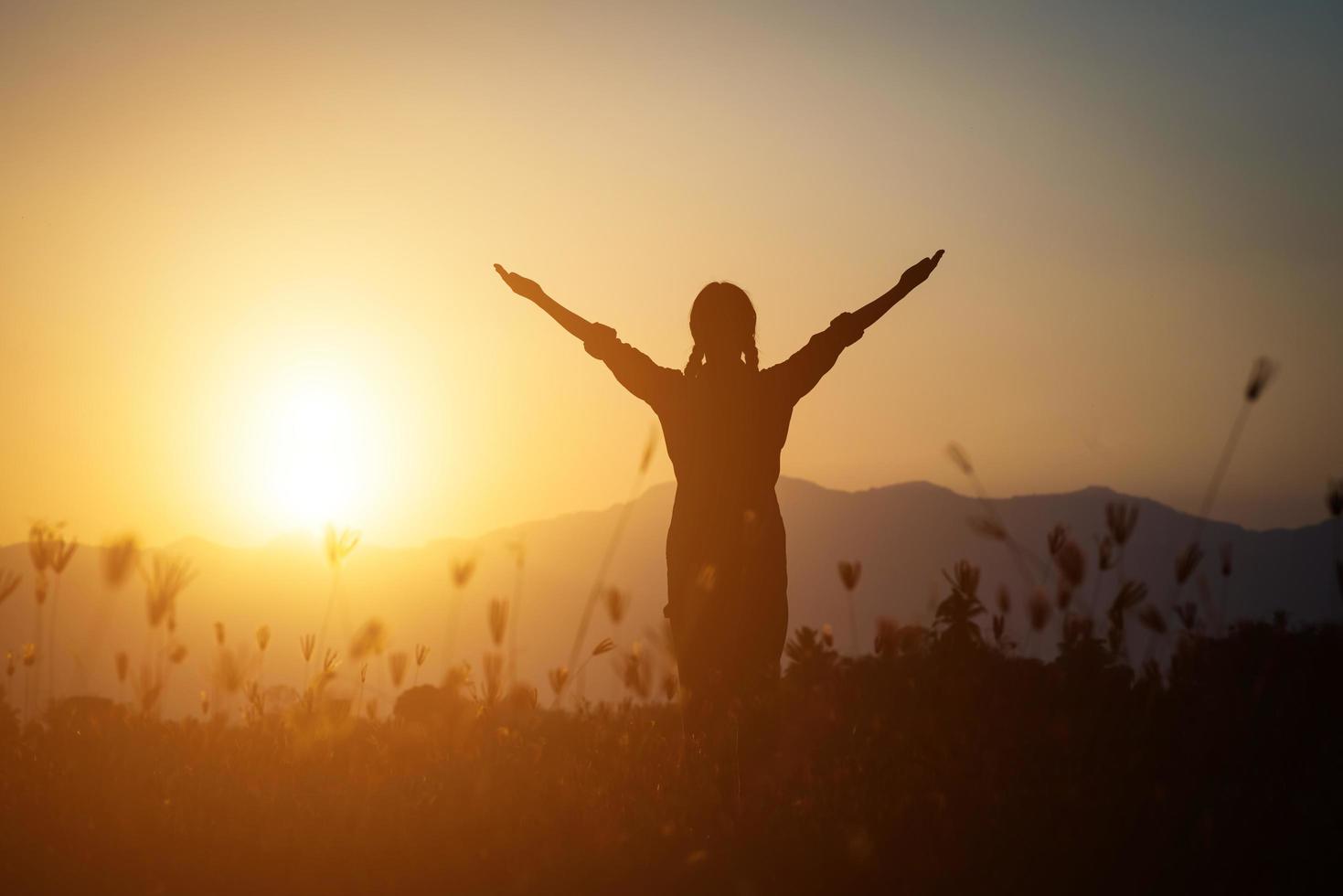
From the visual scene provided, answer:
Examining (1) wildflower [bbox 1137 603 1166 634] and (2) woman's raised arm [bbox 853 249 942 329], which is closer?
(1) wildflower [bbox 1137 603 1166 634]

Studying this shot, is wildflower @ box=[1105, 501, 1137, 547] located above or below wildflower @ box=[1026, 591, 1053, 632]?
above

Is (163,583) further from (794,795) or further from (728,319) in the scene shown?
(728,319)

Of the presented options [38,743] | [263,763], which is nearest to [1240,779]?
[263,763]

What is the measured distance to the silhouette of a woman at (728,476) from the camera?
22.9 ft

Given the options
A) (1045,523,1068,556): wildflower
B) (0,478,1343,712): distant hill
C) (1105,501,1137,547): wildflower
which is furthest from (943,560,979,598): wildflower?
(1105,501,1137,547): wildflower

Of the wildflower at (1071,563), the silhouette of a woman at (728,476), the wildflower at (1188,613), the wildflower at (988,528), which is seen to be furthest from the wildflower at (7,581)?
the wildflower at (1188,613)

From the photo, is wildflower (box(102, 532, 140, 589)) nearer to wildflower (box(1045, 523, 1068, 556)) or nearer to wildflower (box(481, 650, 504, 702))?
wildflower (box(481, 650, 504, 702))

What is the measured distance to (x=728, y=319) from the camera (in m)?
7.16

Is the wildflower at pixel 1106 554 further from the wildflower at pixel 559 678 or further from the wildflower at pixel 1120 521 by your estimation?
the wildflower at pixel 559 678

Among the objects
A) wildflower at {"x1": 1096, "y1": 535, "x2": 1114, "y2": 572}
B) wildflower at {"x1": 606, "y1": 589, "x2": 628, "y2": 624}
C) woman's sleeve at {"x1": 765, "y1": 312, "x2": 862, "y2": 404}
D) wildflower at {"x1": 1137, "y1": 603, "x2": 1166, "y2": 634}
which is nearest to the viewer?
wildflower at {"x1": 1096, "y1": 535, "x2": 1114, "y2": 572}

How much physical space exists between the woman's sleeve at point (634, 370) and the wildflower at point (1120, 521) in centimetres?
306

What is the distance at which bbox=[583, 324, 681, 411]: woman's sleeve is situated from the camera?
7.48m

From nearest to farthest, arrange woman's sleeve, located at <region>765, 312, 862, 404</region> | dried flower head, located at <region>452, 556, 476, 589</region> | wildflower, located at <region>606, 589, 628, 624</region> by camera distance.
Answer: wildflower, located at <region>606, 589, 628, 624</region>
dried flower head, located at <region>452, 556, 476, 589</region>
woman's sleeve, located at <region>765, 312, 862, 404</region>

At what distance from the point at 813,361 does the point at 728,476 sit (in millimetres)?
921
